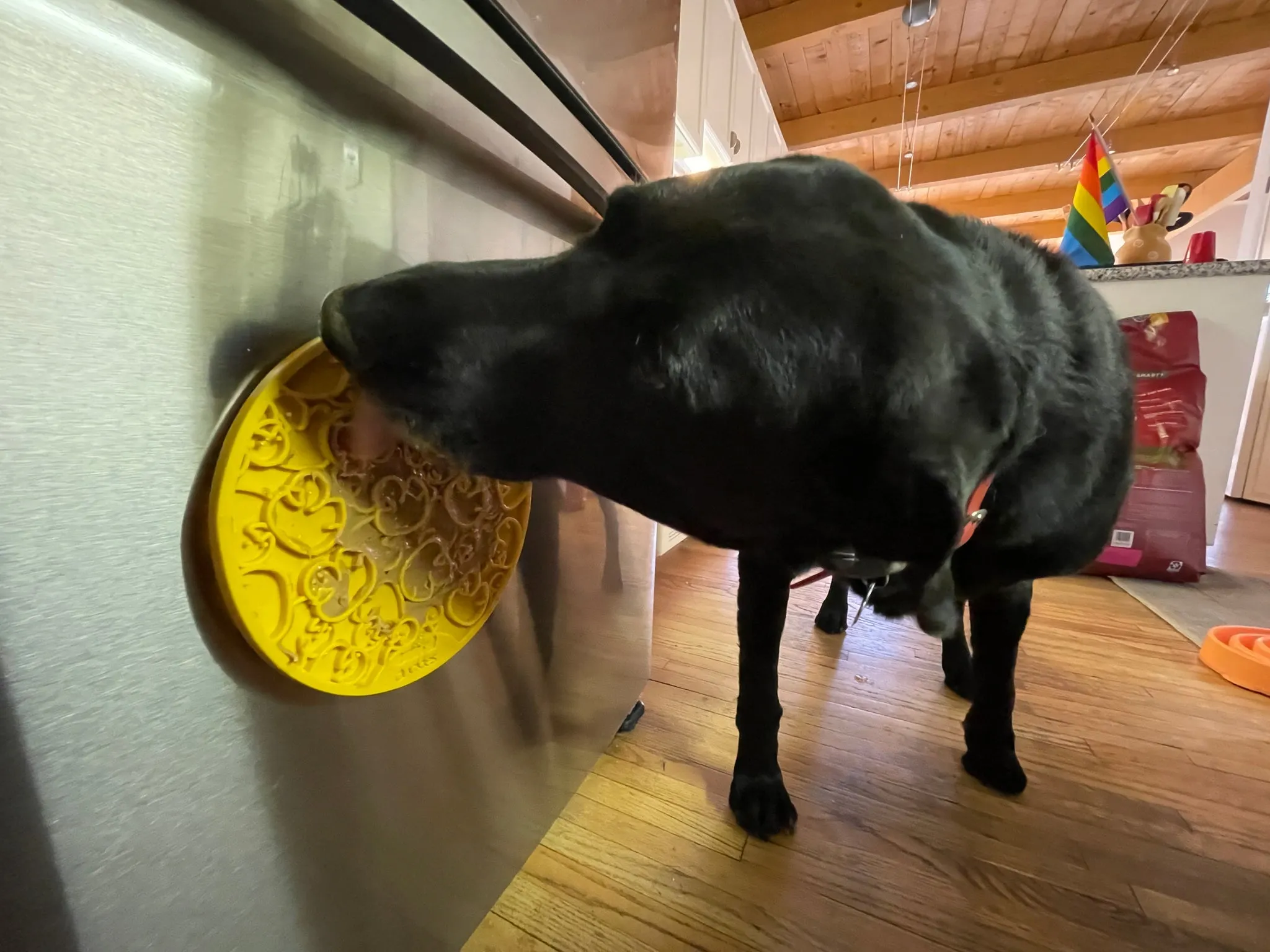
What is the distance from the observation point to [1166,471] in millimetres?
1998

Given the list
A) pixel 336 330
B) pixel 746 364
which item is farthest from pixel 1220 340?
pixel 336 330

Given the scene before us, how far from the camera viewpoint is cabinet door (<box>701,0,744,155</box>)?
208 centimetres

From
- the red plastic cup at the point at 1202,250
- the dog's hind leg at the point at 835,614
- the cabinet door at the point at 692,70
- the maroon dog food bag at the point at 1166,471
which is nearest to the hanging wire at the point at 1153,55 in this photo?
the red plastic cup at the point at 1202,250

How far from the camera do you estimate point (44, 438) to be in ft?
0.85

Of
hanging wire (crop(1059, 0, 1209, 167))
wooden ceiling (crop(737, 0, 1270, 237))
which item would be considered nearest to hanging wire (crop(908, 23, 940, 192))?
wooden ceiling (crop(737, 0, 1270, 237))

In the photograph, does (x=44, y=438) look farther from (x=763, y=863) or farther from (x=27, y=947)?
(x=763, y=863)

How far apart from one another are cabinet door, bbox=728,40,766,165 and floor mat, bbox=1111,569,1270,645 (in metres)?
2.17

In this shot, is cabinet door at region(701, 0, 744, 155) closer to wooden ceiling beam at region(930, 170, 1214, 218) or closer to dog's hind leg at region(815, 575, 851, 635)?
dog's hind leg at region(815, 575, 851, 635)

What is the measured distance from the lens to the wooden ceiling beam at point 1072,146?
427 centimetres

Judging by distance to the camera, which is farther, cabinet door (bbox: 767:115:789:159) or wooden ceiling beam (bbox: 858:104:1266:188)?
wooden ceiling beam (bbox: 858:104:1266:188)

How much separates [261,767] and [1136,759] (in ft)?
4.34

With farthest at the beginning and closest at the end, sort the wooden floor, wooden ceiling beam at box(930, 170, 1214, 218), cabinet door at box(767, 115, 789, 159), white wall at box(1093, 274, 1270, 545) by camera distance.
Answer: wooden ceiling beam at box(930, 170, 1214, 218), cabinet door at box(767, 115, 789, 159), white wall at box(1093, 274, 1270, 545), the wooden floor

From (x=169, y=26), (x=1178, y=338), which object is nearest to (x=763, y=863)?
(x=169, y=26)

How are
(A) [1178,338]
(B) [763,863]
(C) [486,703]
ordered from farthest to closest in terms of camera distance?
(A) [1178,338] → (B) [763,863] → (C) [486,703]
